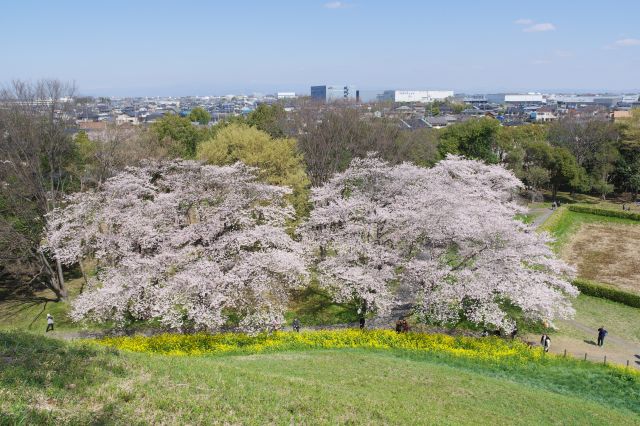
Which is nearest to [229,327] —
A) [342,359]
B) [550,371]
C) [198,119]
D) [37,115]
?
[342,359]

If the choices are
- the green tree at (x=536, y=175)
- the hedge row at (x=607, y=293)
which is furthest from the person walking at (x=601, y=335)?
the green tree at (x=536, y=175)

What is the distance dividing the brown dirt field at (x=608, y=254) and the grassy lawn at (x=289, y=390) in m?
17.9

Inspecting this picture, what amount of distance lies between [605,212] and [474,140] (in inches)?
719

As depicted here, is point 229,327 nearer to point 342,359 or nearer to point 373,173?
point 342,359

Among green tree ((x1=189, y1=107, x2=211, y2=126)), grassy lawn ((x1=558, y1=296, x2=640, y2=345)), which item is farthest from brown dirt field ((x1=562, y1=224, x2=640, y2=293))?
green tree ((x1=189, y1=107, x2=211, y2=126))

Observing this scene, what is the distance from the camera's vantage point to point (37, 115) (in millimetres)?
28734

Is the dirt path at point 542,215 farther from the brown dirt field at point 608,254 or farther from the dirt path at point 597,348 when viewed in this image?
the dirt path at point 597,348

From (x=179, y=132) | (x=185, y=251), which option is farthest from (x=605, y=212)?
(x=179, y=132)

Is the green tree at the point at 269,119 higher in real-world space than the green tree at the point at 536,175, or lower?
higher

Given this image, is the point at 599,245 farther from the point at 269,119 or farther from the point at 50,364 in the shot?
the point at 50,364

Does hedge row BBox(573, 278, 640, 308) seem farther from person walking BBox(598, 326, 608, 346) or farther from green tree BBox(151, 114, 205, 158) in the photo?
green tree BBox(151, 114, 205, 158)

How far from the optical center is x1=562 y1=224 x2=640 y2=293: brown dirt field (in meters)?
34.3

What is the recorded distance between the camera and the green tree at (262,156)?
3559cm

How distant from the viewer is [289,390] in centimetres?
1284
